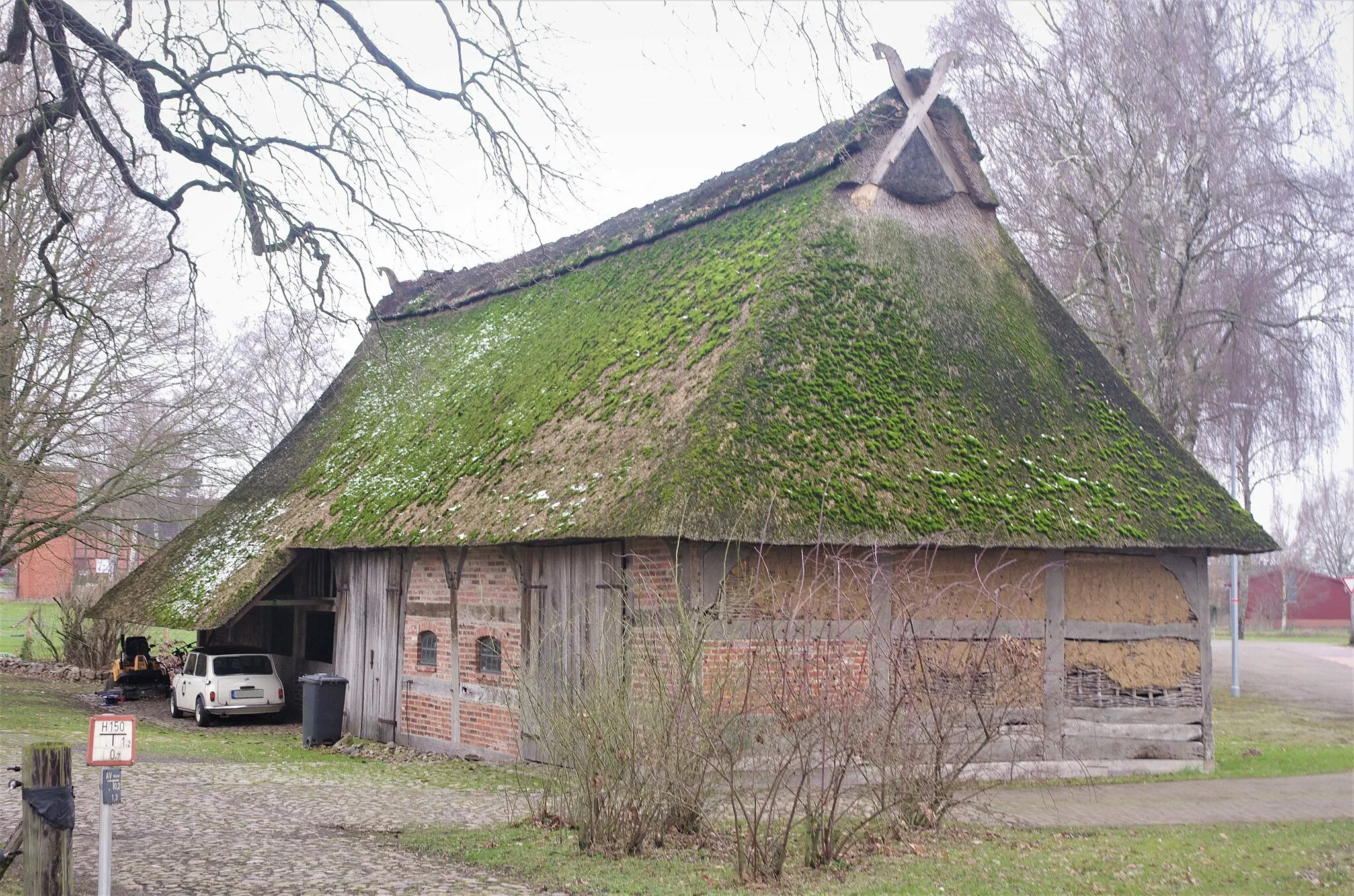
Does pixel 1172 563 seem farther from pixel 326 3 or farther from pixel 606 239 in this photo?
pixel 326 3

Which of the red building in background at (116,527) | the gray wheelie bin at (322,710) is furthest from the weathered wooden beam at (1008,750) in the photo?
the red building in background at (116,527)

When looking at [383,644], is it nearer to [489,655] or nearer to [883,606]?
[489,655]

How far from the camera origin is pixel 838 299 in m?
14.0

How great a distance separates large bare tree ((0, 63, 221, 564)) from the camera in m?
18.0

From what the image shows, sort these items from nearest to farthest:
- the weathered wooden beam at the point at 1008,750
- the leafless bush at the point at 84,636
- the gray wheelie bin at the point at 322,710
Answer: the weathered wooden beam at the point at 1008,750, the gray wheelie bin at the point at 322,710, the leafless bush at the point at 84,636

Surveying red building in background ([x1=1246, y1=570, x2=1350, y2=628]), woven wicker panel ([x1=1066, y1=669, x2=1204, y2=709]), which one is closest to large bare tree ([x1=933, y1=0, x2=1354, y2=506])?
woven wicker panel ([x1=1066, y1=669, x2=1204, y2=709])

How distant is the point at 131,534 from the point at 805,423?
15.2 meters

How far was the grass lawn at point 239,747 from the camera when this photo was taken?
44.0 feet

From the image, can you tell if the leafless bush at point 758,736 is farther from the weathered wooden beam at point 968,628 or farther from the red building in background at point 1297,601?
the red building in background at point 1297,601

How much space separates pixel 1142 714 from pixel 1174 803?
180cm

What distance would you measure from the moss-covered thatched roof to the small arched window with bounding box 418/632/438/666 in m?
1.46

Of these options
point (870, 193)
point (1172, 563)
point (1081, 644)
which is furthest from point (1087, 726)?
point (870, 193)

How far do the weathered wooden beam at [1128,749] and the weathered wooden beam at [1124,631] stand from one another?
3.73 ft

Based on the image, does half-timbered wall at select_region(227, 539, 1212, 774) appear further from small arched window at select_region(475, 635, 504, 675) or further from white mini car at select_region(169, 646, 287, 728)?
white mini car at select_region(169, 646, 287, 728)
